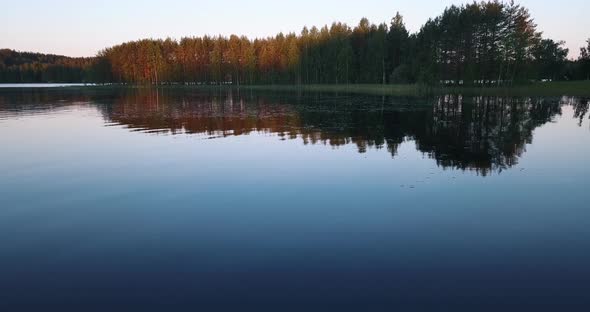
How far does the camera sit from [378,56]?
112 m

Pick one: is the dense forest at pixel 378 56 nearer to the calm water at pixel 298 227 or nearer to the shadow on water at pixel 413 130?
the shadow on water at pixel 413 130

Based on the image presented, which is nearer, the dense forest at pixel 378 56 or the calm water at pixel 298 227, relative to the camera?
the calm water at pixel 298 227

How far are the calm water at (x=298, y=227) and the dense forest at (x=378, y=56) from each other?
220 feet

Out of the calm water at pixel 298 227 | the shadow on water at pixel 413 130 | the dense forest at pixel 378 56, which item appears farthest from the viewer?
the dense forest at pixel 378 56

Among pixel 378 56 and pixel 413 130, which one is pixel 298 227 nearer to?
pixel 413 130

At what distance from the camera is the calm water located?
8219 millimetres

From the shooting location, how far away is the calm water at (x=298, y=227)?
822cm

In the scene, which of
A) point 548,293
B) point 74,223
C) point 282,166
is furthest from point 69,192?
point 548,293

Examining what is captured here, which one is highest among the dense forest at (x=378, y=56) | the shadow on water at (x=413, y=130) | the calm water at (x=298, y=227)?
the dense forest at (x=378, y=56)

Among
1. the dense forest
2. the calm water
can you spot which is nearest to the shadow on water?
the calm water

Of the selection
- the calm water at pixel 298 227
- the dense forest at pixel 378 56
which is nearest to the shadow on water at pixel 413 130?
the calm water at pixel 298 227

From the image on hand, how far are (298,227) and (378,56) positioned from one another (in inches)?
4252

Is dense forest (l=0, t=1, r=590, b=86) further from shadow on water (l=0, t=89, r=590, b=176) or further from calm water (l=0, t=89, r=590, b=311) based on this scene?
calm water (l=0, t=89, r=590, b=311)

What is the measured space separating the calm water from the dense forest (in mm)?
66977
